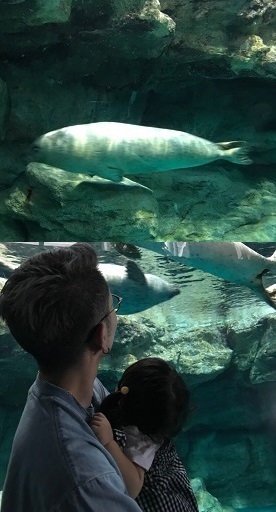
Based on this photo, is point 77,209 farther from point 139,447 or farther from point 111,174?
point 139,447

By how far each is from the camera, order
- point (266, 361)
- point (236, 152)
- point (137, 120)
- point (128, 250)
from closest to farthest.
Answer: point (128, 250) < point (266, 361) < point (137, 120) < point (236, 152)

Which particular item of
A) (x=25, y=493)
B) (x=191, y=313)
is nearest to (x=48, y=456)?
(x=25, y=493)

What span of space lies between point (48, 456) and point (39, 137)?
9.50 feet

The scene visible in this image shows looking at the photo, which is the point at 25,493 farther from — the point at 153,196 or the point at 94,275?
the point at 153,196

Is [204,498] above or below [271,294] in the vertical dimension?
below

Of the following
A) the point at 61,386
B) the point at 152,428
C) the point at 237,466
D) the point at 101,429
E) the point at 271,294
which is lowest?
the point at 237,466

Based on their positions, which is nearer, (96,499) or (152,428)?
(96,499)

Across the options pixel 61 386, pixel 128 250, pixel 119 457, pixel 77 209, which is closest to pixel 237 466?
pixel 128 250

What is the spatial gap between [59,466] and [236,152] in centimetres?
317

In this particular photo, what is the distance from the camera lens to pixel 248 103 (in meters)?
3.82

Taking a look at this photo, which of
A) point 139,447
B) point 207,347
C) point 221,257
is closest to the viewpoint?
point 139,447

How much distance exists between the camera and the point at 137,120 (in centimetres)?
354

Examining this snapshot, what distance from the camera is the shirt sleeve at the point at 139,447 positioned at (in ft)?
3.68

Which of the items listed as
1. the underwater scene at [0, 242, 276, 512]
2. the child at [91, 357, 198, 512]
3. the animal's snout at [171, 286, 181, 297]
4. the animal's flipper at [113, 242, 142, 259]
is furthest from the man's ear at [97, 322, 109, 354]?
the animal's snout at [171, 286, 181, 297]
